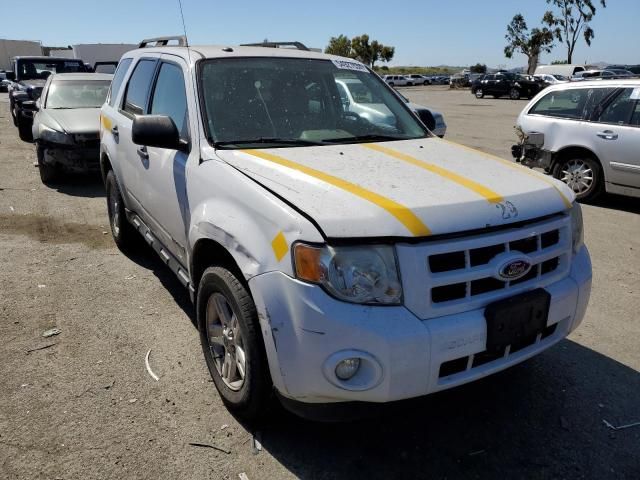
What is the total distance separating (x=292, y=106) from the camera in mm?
3355

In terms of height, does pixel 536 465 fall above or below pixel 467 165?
below

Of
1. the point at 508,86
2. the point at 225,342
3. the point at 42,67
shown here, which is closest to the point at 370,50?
the point at 508,86

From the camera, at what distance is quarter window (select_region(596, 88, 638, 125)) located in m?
6.81

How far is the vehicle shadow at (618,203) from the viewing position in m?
7.13

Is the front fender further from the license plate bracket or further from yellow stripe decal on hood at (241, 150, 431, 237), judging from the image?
the license plate bracket

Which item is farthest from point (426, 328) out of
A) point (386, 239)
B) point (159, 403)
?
point (159, 403)

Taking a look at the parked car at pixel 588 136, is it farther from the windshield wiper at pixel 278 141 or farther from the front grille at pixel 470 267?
the windshield wiper at pixel 278 141

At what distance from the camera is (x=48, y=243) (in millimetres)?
5602

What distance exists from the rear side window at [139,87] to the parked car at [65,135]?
12.6 ft

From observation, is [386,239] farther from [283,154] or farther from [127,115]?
[127,115]

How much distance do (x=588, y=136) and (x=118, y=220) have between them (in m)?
5.94

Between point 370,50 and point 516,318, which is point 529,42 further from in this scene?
point 516,318

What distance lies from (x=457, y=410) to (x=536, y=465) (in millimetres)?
488

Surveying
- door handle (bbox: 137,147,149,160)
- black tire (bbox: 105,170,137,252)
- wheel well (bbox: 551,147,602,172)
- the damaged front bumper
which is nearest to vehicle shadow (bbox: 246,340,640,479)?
door handle (bbox: 137,147,149,160)
